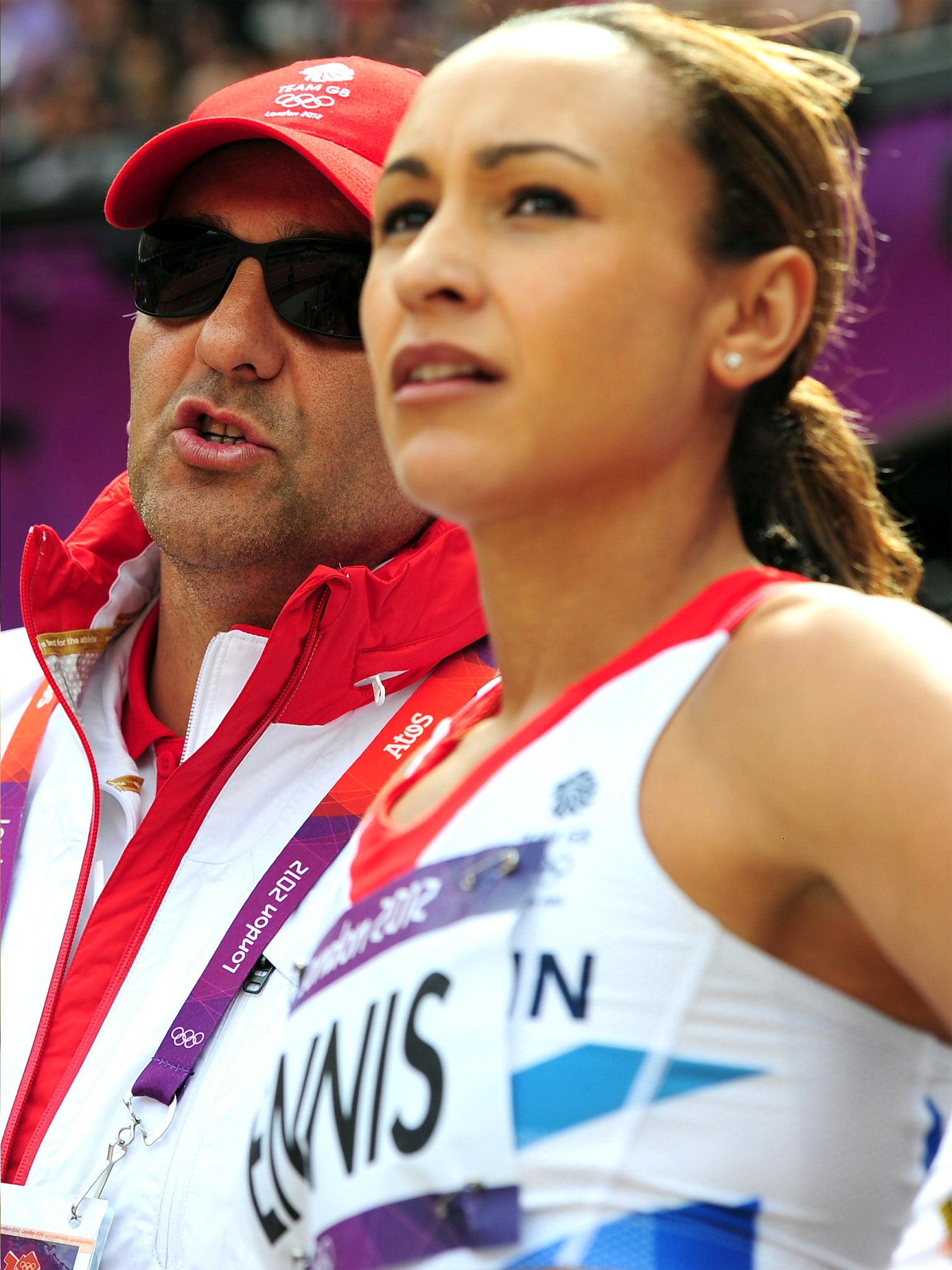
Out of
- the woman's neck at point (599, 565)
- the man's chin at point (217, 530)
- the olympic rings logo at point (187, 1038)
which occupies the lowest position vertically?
the olympic rings logo at point (187, 1038)

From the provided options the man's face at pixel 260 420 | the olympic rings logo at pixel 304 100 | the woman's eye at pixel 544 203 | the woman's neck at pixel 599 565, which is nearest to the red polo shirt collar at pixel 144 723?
the man's face at pixel 260 420

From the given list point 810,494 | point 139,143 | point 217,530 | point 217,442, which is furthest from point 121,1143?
point 139,143

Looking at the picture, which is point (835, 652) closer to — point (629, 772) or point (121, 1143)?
point (629, 772)

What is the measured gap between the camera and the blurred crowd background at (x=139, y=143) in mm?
4449

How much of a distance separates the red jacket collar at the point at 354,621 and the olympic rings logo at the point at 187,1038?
44 centimetres

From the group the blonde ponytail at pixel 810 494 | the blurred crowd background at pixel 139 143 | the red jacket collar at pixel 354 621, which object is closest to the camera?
the blonde ponytail at pixel 810 494

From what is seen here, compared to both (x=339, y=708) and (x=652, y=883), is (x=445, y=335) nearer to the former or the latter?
(x=652, y=883)

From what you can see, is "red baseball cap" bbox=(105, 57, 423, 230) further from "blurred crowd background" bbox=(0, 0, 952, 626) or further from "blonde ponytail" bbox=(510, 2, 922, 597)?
"blonde ponytail" bbox=(510, 2, 922, 597)

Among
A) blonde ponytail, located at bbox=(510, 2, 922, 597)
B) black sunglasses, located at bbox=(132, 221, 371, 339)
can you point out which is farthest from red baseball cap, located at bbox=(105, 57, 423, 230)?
blonde ponytail, located at bbox=(510, 2, 922, 597)

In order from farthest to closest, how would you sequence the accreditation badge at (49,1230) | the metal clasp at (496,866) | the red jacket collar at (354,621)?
the red jacket collar at (354,621), the accreditation badge at (49,1230), the metal clasp at (496,866)

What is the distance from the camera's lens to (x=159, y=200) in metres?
2.44

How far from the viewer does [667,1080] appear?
1.15 metres

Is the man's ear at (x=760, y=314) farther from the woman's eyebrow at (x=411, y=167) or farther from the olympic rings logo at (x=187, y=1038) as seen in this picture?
the olympic rings logo at (x=187, y=1038)

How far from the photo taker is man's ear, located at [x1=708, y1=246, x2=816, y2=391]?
51.6 inches
